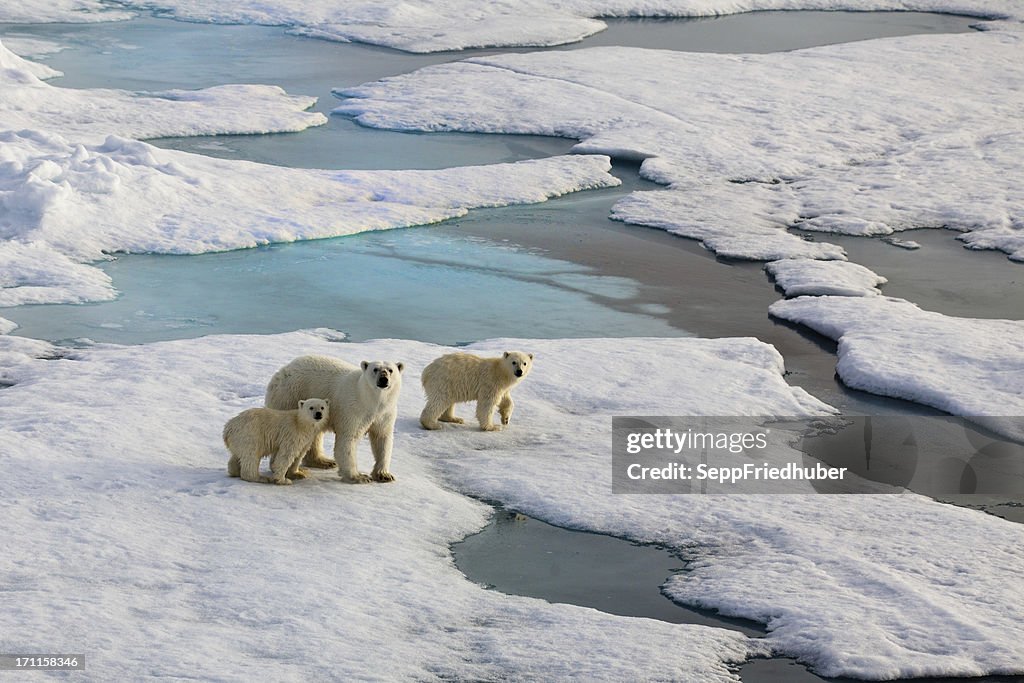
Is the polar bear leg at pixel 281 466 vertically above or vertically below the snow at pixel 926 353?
above

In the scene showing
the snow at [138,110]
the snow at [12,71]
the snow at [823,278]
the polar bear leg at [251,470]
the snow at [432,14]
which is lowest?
the snow at [823,278]

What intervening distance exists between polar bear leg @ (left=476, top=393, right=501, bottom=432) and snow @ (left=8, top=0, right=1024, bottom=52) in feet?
66.9

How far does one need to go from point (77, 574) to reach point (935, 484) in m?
5.86

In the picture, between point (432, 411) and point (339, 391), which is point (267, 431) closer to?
point (339, 391)

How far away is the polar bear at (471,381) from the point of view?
927cm

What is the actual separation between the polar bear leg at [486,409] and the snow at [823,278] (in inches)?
235

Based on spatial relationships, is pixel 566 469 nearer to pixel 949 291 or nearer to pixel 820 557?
pixel 820 557

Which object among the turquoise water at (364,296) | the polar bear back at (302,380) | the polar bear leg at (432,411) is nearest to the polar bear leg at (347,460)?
the polar bear back at (302,380)

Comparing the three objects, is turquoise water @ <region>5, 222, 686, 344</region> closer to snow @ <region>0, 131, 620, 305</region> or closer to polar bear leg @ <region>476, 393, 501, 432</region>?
snow @ <region>0, 131, 620, 305</region>

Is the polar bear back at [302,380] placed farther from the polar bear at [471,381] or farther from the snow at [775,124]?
the snow at [775,124]

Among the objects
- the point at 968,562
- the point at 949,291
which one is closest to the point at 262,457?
the point at 968,562

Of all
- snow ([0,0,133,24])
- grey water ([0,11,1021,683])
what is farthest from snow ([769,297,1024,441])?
snow ([0,0,133,24])

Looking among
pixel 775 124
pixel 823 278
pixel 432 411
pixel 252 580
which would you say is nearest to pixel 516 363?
pixel 432 411

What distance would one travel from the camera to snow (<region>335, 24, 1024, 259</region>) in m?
17.7
